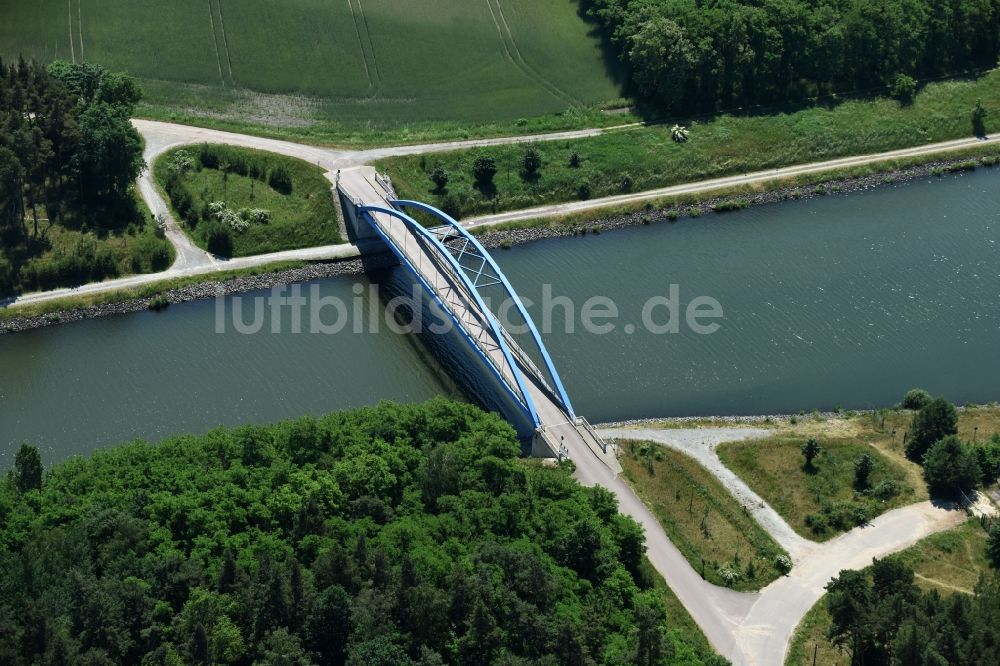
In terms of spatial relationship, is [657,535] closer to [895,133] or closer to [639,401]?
[639,401]

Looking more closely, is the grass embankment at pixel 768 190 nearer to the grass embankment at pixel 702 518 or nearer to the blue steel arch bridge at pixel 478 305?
the blue steel arch bridge at pixel 478 305

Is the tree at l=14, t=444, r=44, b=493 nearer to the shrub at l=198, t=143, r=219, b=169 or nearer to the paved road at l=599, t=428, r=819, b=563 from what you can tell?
the paved road at l=599, t=428, r=819, b=563

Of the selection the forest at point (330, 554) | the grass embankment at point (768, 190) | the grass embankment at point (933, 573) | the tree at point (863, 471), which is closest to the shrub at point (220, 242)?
the grass embankment at point (768, 190)

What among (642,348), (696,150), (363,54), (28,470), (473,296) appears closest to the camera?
(28,470)

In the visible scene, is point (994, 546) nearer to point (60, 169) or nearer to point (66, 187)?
point (66, 187)

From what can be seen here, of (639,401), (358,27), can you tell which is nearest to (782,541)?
(639,401)

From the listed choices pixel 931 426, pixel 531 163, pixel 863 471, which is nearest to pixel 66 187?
pixel 531 163
